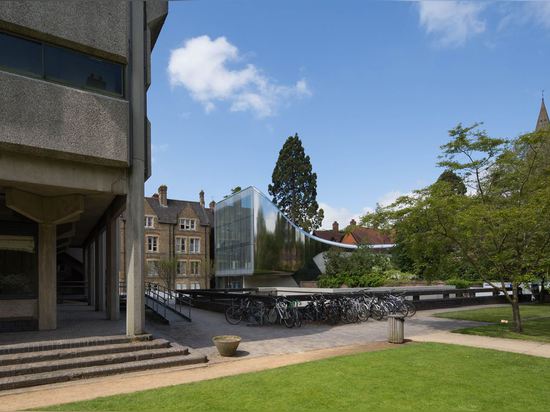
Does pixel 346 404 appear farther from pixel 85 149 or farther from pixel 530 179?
pixel 530 179

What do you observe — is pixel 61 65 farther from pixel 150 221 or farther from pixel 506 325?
pixel 150 221

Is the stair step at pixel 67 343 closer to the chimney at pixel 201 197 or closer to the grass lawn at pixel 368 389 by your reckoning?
the grass lawn at pixel 368 389

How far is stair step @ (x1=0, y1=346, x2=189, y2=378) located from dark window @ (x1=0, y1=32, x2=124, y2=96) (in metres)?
6.40

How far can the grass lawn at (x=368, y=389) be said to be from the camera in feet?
23.1

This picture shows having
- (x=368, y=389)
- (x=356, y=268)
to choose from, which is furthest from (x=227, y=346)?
(x=356, y=268)

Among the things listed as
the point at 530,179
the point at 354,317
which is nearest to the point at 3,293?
the point at 354,317

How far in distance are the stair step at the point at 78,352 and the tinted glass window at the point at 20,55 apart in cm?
627

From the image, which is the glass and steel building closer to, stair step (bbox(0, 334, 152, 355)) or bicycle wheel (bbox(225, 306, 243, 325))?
bicycle wheel (bbox(225, 306, 243, 325))

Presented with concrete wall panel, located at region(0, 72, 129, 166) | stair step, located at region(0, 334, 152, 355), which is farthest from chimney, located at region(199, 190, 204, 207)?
stair step, located at region(0, 334, 152, 355)

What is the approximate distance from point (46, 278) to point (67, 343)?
3983 mm

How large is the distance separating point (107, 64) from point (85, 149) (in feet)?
8.44

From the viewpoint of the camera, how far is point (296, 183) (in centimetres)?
6894

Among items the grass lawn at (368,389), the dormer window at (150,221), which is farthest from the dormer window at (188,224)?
the grass lawn at (368,389)

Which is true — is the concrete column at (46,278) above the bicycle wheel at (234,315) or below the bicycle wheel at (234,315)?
above
